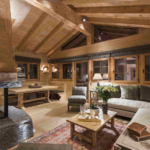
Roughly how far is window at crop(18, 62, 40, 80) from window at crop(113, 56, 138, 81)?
4230 millimetres

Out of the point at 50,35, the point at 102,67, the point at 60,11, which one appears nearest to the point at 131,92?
the point at 102,67

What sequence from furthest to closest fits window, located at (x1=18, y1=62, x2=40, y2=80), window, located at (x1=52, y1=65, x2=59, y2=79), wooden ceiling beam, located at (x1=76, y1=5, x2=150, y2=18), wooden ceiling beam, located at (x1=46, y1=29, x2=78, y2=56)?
window, located at (x1=52, y1=65, x2=59, y2=79) < window, located at (x1=18, y1=62, x2=40, y2=80) < wooden ceiling beam, located at (x1=46, y1=29, x2=78, y2=56) < wooden ceiling beam, located at (x1=76, y1=5, x2=150, y2=18)

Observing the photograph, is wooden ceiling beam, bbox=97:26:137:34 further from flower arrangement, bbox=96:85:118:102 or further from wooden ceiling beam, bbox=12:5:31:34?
wooden ceiling beam, bbox=12:5:31:34

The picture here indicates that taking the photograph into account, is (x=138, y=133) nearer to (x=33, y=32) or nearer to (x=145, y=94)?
(x=145, y=94)

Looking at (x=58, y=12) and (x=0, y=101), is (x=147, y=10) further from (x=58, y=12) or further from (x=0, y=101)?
(x=0, y=101)

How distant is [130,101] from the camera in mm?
2959

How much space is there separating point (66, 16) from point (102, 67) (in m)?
2.44

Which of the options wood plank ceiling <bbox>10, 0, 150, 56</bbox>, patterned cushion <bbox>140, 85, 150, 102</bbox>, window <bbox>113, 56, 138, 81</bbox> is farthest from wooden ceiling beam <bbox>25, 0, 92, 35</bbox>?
patterned cushion <bbox>140, 85, 150, 102</bbox>

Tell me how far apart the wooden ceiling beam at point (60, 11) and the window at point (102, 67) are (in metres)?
1.57

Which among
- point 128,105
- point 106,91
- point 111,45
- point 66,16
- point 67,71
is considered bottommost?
point 128,105

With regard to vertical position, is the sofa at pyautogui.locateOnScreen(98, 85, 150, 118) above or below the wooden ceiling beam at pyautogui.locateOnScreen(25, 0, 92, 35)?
below

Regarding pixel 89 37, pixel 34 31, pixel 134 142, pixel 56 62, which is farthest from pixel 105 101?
pixel 56 62

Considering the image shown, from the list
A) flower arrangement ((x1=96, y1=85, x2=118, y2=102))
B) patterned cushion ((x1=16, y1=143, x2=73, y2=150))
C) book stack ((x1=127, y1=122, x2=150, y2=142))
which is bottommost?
book stack ((x1=127, y1=122, x2=150, y2=142))

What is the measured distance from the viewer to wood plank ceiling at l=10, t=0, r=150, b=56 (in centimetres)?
250
